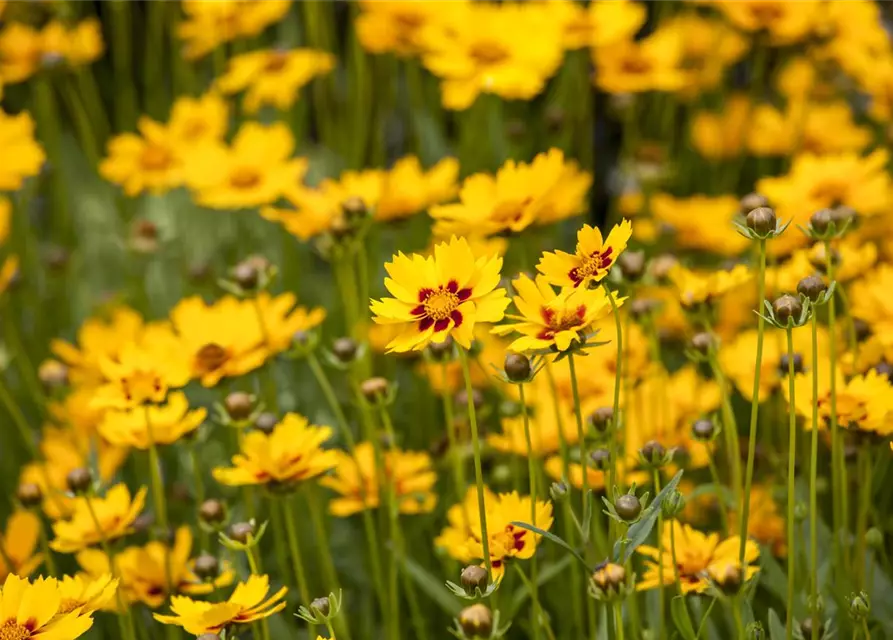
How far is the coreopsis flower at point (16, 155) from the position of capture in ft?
4.74

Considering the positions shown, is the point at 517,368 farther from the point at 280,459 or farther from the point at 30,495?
the point at 30,495

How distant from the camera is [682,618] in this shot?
830 mm

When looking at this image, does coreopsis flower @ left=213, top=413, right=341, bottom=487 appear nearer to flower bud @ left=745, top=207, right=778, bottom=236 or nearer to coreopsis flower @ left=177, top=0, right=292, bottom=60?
flower bud @ left=745, top=207, right=778, bottom=236

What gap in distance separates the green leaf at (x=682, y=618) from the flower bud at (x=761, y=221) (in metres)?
0.26

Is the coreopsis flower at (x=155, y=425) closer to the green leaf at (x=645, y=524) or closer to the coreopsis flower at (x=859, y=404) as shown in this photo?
the green leaf at (x=645, y=524)

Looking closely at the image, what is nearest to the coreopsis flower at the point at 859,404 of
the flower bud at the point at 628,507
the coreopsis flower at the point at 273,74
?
the flower bud at the point at 628,507

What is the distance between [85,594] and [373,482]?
0.36m

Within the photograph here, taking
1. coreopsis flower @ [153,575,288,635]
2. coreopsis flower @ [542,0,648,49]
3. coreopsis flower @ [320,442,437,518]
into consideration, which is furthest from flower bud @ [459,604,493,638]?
coreopsis flower @ [542,0,648,49]

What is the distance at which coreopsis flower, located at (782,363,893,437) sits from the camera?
2.97 feet

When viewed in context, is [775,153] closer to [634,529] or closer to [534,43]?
[534,43]

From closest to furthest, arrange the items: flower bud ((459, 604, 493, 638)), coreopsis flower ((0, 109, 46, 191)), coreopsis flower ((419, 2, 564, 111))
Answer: flower bud ((459, 604, 493, 638)) < coreopsis flower ((0, 109, 46, 191)) < coreopsis flower ((419, 2, 564, 111))

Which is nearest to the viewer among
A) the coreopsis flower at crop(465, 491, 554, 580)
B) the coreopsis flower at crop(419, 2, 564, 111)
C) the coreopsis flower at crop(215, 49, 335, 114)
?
the coreopsis flower at crop(465, 491, 554, 580)

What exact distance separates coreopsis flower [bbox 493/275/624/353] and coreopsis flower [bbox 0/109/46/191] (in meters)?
0.87

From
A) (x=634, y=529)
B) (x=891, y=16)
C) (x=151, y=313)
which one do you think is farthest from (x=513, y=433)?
(x=891, y=16)
